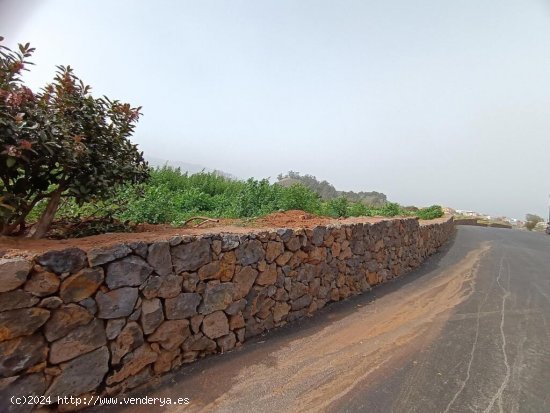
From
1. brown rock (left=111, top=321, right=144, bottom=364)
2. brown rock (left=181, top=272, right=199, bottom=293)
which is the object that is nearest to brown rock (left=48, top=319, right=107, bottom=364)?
brown rock (left=111, top=321, right=144, bottom=364)

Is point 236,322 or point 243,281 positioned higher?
point 243,281

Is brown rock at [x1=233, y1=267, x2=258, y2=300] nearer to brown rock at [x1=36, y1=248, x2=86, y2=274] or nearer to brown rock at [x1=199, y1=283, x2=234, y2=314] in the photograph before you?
brown rock at [x1=199, y1=283, x2=234, y2=314]

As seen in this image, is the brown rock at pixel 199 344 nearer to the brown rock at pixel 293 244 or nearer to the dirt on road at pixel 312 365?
the dirt on road at pixel 312 365

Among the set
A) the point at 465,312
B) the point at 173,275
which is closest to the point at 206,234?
the point at 173,275

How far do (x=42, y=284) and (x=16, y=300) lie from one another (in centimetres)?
17

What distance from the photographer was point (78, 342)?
2385mm

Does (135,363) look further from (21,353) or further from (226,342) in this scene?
(226,342)

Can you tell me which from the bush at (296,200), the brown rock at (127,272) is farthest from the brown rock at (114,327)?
the bush at (296,200)

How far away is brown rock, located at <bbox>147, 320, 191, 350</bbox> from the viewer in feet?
9.45

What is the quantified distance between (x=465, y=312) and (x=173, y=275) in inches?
177

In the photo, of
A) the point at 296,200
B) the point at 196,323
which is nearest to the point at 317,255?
the point at 296,200

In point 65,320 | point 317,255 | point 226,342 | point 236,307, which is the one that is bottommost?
point 226,342

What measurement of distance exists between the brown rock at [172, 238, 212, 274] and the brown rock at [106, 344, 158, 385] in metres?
0.76

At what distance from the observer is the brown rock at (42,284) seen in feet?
7.06
